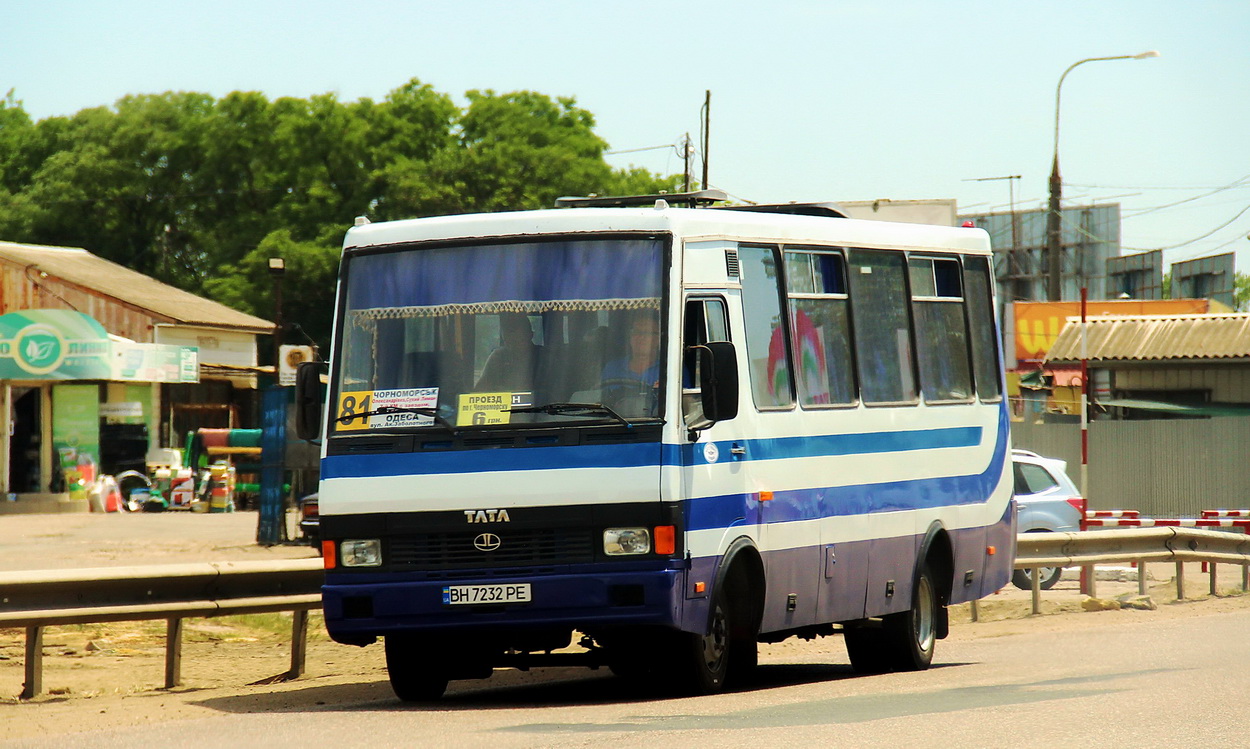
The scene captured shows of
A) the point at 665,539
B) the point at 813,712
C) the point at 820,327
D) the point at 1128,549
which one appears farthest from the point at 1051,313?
the point at 813,712

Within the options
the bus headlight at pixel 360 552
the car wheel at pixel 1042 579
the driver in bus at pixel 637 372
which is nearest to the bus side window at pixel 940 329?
the driver in bus at pixel 637 372

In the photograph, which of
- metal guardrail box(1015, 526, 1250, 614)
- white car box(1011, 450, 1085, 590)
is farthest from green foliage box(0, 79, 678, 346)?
metal guardrail box(1015, 526, 1250, 614)

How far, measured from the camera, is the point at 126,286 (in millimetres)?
55000

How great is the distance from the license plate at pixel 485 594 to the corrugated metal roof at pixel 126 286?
141ft

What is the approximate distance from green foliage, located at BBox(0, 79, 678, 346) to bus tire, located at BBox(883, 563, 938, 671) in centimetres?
5313

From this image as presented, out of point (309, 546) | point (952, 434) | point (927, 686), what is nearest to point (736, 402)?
point (927, 686)

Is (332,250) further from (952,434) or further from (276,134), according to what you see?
(952,434)

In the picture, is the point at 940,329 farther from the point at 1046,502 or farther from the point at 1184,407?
the point at 1184,407

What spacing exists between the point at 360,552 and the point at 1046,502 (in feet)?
51.3

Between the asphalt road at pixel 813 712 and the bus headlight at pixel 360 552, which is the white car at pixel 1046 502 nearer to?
the asphalt road at pixel 813 712

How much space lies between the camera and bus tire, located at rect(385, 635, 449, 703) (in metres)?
11.2

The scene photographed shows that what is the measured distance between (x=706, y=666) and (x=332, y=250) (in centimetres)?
5795

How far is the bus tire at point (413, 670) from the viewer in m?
11.2

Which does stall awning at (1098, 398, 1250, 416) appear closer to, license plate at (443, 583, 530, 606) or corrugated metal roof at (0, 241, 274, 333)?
corrugated metal roof at (0, 241, 274, 333)
